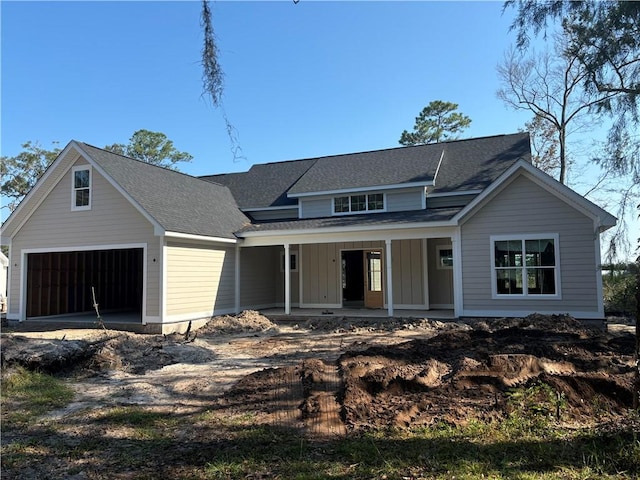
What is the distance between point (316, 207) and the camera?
17484mm

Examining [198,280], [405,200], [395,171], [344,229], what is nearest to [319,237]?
[344,229]

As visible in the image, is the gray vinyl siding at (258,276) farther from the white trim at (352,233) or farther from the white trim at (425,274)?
the white trim at (425,274)

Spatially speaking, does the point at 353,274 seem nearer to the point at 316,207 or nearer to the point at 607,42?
the point at 316,207

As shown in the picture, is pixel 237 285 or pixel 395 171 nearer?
pixel 237 285

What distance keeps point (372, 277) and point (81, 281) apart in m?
11.0

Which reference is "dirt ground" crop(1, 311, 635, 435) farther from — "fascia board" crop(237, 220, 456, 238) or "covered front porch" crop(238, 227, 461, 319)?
"covered front porch" crop(238, 227, 461, 319)

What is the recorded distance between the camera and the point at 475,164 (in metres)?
17.0

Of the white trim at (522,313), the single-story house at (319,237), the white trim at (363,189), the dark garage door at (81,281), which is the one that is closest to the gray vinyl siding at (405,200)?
the single-story house at (319,237)

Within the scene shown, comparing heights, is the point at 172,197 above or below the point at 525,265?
above

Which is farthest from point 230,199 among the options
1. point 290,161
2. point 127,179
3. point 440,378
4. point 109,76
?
point 440,378

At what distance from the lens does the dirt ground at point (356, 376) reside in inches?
201

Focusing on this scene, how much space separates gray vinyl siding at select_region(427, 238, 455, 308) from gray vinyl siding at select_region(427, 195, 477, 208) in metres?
1.26

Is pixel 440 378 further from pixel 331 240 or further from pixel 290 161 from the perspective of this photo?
pixel 290 161

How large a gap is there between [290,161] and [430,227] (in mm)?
10217
